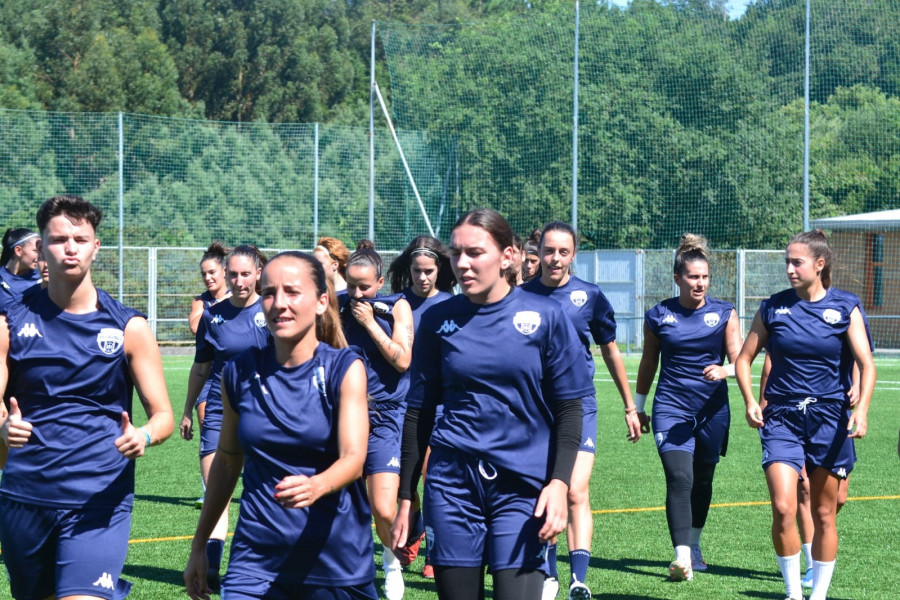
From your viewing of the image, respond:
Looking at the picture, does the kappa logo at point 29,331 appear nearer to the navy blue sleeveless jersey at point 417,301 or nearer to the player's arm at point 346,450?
the player's arm at point 346,450

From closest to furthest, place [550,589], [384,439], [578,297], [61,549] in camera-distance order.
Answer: [61,549] < [550,589] < [384,439] < [578,297]

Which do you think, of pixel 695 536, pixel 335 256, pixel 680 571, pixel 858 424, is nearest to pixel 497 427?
pixel 858 424

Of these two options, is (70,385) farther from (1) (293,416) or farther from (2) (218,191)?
(2) (218,191)

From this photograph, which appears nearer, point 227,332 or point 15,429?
point 15,429

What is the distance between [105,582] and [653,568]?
14.9 ft

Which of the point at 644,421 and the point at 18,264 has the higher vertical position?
the point at 18,264

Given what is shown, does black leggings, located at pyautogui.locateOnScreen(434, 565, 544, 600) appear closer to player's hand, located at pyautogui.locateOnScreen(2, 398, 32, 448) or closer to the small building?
player's hand, located at pyautogui.locateOnScreen(2, 398, 32, 448)

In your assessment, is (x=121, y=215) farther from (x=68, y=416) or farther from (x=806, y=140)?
(x=68, y=416)

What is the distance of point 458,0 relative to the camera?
224ft

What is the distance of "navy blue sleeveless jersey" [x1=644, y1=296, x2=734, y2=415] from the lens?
Answer: 8102 mm

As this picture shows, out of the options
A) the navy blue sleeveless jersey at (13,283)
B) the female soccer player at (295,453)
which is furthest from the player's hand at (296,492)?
the navy blue sleeveless jersey at (13,283)

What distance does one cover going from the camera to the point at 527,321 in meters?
4.55

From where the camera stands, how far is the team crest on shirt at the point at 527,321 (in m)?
4.54

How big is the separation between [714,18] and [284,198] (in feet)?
41.1
